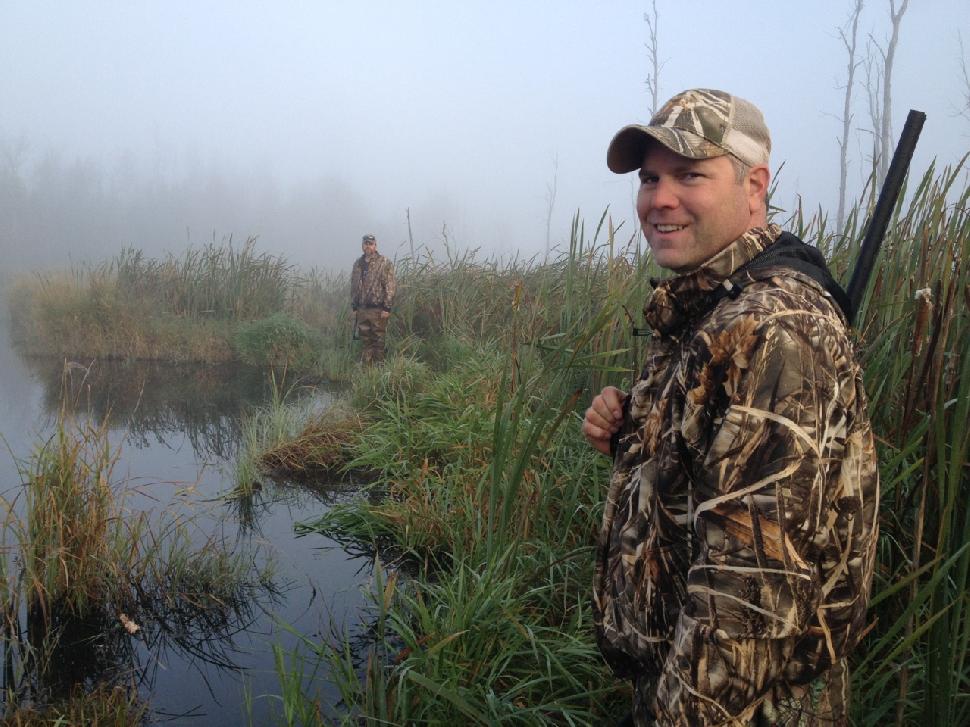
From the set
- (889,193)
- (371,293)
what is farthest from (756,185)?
(371,293)

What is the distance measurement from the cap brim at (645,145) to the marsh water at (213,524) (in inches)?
73.8

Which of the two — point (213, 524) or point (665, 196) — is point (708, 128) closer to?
point (665, 196)

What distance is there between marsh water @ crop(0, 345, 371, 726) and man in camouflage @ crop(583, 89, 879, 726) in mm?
1522

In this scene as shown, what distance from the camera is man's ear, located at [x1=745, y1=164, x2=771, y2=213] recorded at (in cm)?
127

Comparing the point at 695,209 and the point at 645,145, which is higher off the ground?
the point at 645,145

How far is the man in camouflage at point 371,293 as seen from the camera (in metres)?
10.9

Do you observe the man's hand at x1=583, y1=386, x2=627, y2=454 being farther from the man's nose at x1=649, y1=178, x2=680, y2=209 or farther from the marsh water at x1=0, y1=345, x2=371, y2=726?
the marsh water at x1=0, y1=345, x2=371, y2=726

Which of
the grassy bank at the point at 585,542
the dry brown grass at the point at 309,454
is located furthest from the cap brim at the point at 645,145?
the dry brown grass at the point at 309,454

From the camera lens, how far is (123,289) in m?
12.9

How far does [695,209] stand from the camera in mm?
1243

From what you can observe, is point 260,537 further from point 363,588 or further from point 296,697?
point 296,697

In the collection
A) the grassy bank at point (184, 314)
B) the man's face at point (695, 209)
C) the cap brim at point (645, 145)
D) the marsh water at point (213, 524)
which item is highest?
the cap brim at point (645, 145)

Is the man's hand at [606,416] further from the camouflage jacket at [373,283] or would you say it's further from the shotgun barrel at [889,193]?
the camouflage jacket at [373,283]

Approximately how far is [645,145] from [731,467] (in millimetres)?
665
